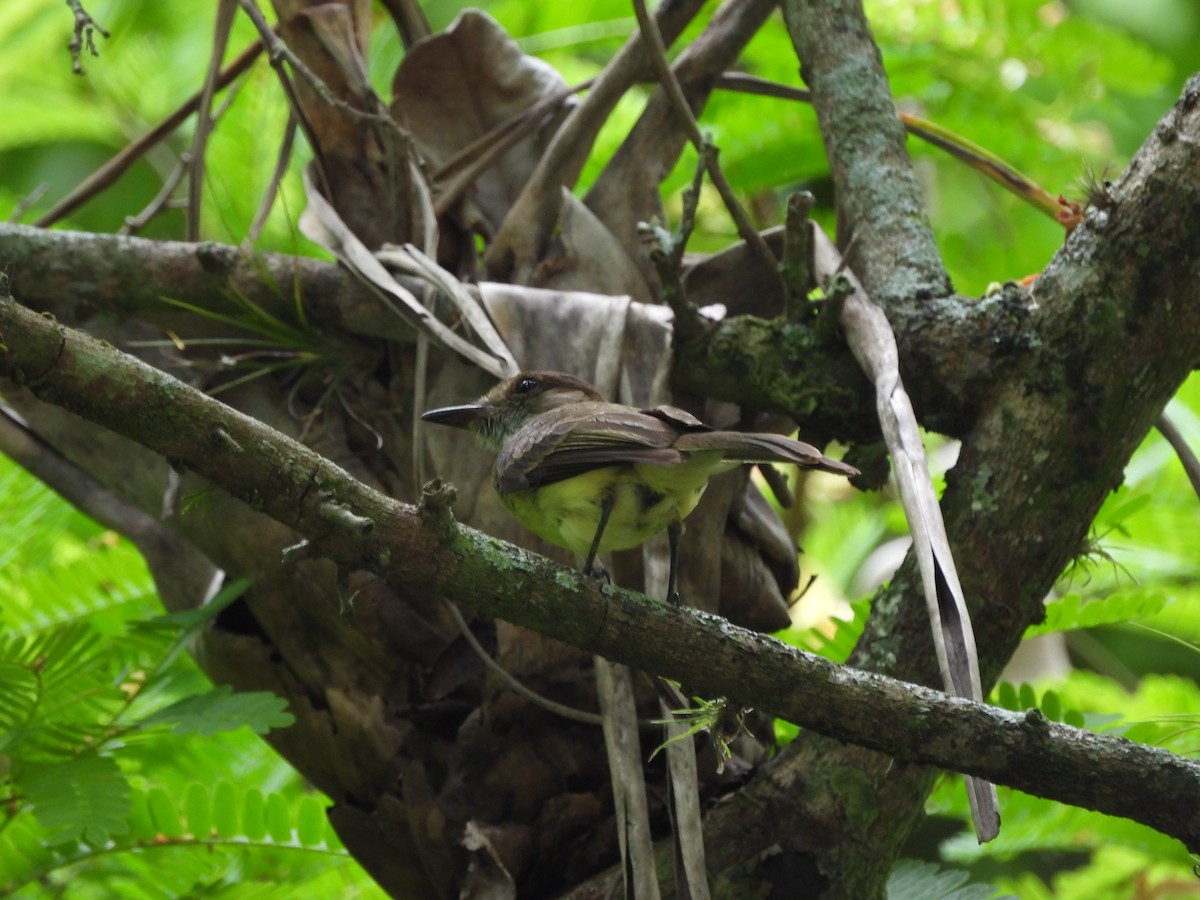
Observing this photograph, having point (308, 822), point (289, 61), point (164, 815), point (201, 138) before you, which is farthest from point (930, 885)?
point (201, 138)

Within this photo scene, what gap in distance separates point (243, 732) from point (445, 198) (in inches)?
62.2

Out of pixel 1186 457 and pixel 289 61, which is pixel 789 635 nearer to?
pixel 1186 457

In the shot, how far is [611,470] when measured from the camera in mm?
2068

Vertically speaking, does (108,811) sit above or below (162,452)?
below

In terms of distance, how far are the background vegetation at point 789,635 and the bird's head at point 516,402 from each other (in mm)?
655

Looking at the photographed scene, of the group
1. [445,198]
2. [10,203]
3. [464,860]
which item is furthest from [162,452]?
[10,203]

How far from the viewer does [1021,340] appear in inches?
Answer: 85.4

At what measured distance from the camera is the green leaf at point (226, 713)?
224cm

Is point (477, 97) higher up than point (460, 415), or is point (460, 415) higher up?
point (477, 97)

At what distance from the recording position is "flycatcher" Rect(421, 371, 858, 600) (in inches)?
77.3

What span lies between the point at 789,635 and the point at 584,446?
128 centimetres

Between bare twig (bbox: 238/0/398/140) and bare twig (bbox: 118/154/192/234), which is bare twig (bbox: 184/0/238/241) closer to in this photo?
bare twig (bbox: 118/154/192/234)

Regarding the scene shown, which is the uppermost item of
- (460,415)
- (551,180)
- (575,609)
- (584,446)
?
(551,180)

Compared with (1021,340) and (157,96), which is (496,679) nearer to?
(1021,340)
